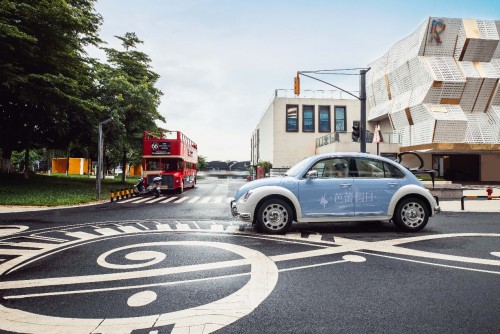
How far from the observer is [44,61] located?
60.3 ft

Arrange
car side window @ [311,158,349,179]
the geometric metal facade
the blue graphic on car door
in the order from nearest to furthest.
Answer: the blue graphic on car door → car side window @ [311,158,349,179] → the geometric metal facade

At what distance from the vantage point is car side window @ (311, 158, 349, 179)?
23.5 feet

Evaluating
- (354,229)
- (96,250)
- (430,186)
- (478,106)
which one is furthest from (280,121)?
(96,250)

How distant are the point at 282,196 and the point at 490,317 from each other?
4.31 meters

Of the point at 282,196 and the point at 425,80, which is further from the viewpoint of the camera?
the point at 425,80

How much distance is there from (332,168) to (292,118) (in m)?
35.5

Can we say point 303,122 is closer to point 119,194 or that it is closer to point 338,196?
point 119,194

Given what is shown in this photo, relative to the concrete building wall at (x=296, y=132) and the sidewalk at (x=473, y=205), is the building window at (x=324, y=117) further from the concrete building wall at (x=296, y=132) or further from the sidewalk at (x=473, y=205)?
the sidewalk at (x=473, y=205)

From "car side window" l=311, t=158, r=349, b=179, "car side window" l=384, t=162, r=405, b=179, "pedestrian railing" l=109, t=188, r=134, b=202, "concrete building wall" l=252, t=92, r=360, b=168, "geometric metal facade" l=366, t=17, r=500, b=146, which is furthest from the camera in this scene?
"concrete building wall" l=252, t=92, r=360, b=168

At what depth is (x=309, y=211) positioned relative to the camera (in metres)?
6.95

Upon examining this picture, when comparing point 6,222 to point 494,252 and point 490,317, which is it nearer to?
point 490,317

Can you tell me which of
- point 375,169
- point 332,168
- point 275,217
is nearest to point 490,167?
point 375,169

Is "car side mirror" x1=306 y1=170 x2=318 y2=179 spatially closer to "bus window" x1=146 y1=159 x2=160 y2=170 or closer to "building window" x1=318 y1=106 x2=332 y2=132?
"bus window" x1=146 y1=159 x2=160 y2=170

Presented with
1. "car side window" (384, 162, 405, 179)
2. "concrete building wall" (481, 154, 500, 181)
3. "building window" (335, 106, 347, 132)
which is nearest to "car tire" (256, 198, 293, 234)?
"car side window" (384, 162, 405, 179)
